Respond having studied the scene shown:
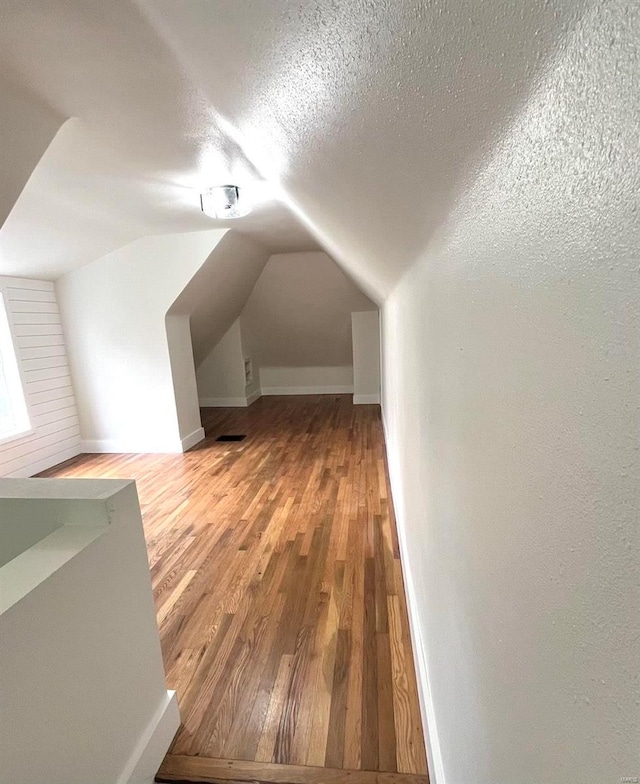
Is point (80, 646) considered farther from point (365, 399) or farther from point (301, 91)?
point (365, 399)

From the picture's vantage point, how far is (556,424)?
0.38 metres

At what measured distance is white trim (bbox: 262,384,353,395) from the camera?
22.2ft

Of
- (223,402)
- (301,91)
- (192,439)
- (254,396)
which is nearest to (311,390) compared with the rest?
(254,396)

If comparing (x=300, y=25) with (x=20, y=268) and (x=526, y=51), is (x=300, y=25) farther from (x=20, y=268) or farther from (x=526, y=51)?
(x=20, y=268)

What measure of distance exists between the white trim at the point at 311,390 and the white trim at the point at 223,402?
30.7 inches

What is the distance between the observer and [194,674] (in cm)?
156

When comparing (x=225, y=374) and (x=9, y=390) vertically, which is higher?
(x=9, y=390)

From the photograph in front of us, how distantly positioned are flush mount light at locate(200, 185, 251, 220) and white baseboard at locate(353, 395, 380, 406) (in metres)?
3.76

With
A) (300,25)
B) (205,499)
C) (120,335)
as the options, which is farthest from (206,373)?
(300,25)

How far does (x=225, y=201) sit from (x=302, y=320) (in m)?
3.51

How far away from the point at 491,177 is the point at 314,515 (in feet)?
8.42

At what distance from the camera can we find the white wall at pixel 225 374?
5.99 metres

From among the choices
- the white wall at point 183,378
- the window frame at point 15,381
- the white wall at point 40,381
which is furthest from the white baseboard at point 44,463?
the white wall at point 183,378

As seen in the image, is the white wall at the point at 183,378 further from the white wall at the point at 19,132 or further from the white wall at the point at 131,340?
the white wall at the point at 19,132
